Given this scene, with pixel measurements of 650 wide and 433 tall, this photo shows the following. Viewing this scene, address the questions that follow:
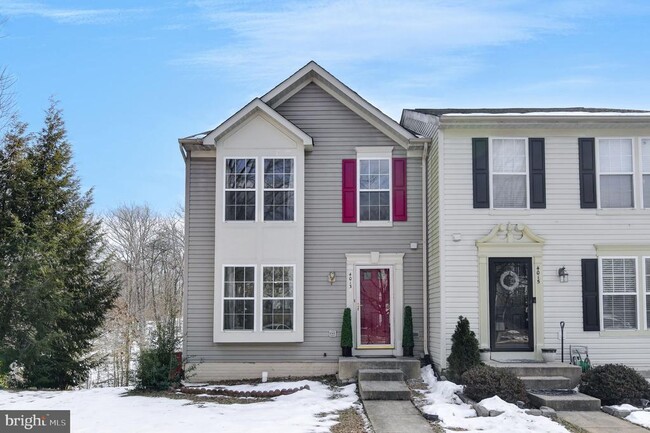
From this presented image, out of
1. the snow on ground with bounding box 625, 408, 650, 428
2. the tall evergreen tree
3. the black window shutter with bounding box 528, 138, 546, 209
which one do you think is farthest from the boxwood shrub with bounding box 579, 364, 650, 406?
the tall evergreen tree

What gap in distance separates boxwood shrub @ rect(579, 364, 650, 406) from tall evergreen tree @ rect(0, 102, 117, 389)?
1136cm

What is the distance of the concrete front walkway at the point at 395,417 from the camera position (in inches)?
318

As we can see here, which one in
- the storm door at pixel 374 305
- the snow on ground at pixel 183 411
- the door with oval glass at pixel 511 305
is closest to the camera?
the snow on ground at pixel 183 411

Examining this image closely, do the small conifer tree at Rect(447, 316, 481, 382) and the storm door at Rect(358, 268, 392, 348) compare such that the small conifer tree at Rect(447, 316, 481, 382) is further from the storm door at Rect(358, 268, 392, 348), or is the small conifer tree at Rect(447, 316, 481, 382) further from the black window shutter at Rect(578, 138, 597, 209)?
the black window shutter at Rect(578, 138, 597, 209)

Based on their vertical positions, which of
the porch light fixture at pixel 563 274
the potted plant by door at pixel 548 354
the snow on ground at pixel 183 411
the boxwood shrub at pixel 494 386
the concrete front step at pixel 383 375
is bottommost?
the snow on ground at pixel 183 411

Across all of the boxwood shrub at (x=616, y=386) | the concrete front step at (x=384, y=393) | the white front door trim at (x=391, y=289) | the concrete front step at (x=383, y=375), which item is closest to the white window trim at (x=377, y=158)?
the white front door trim at (x=391, y=289)

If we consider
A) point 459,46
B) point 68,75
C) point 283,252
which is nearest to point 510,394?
point 283,252

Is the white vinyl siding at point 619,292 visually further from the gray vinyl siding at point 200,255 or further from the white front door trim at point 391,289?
the gray vinyl siding at point 200,255

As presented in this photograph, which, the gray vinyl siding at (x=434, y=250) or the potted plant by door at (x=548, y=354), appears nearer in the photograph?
the potted plant by door at (x=548, y=354)

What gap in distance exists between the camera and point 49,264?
14922mm

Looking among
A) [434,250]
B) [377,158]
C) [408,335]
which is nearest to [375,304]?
[408,335]

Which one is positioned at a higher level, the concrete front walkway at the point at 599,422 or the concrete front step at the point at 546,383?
the concrete front step at the point at 546,383

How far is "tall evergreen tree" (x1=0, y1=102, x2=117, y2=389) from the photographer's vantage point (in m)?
14.5

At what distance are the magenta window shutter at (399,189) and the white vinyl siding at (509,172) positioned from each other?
6.77ft
